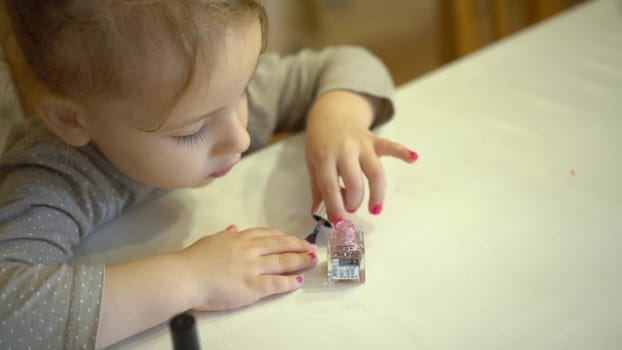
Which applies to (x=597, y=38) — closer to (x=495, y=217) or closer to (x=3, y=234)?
(x=495, y=217)

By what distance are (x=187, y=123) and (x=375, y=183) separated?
20 centimetres

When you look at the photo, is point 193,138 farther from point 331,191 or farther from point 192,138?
point 331,191

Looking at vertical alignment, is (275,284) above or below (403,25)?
below

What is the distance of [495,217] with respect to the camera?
0.59 m

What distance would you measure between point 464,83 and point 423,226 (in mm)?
305

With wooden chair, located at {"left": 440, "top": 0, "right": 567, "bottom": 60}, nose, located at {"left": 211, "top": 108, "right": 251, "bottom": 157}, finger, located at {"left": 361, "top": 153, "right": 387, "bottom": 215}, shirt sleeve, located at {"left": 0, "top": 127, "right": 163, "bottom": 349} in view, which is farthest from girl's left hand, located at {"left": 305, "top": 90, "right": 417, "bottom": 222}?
wooden chair, located at {"left": 440, "top": 0, "right": 567, "bottom": 60}

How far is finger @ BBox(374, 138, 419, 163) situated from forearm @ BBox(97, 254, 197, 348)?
0.81 ft

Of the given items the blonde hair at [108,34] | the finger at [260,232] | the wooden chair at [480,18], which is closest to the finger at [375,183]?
the finger at [260,232]

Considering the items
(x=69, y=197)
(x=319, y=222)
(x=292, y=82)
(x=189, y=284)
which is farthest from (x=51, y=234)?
(x=292, y=82)

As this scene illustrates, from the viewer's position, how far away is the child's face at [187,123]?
1.66ft

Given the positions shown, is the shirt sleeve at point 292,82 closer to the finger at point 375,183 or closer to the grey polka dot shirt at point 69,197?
the grey polka dot shirt at point 69,197

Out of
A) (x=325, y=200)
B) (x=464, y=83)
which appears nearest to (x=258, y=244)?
(x=325, y=200)

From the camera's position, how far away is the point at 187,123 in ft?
1.73

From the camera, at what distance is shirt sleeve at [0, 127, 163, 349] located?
472mm
